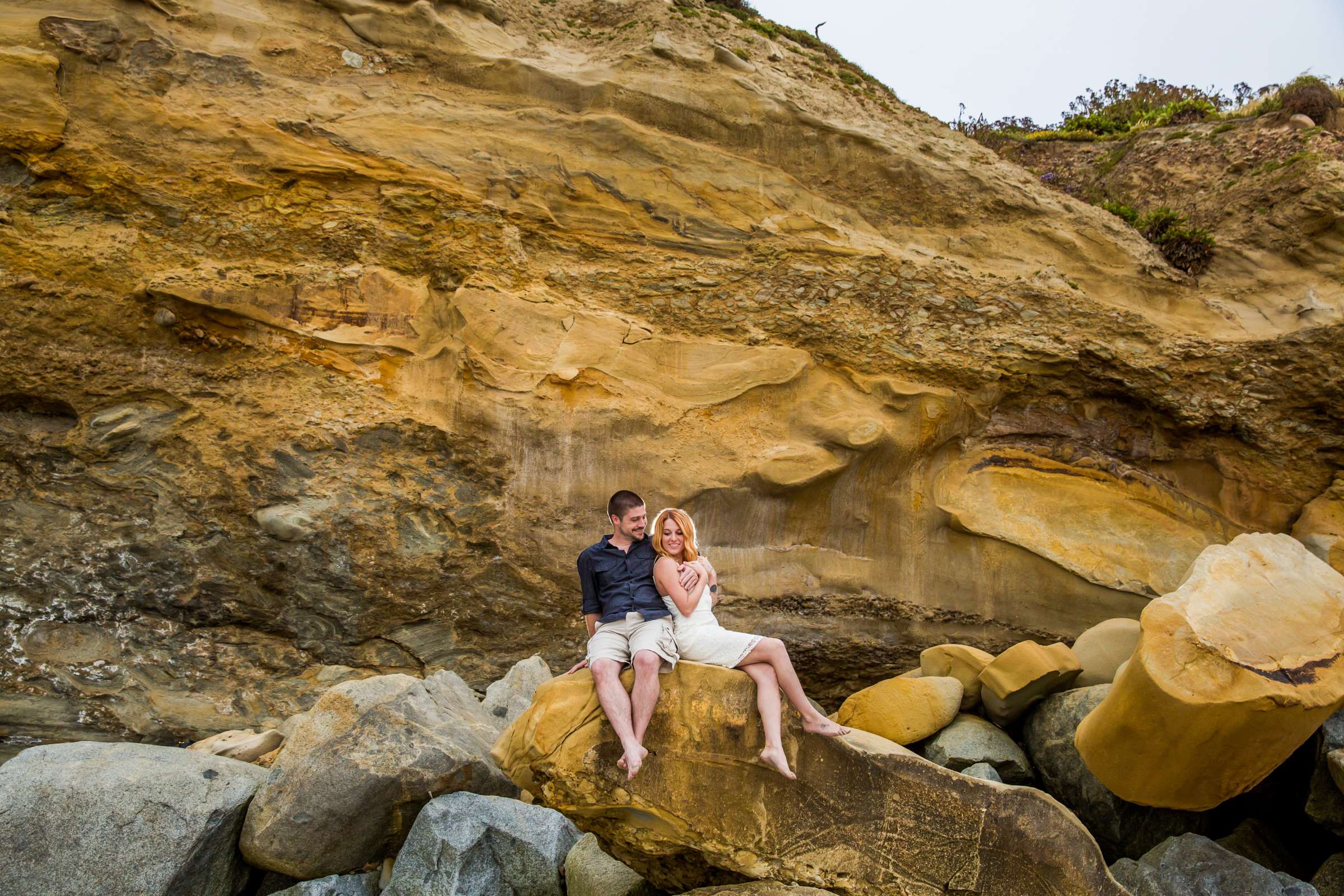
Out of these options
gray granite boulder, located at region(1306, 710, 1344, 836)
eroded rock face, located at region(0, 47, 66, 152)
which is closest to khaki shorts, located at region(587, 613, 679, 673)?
gray granite boulder, located at region(1306, 710, 1344, 836)

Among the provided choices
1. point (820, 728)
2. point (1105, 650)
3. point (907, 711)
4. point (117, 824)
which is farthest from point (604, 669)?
point (1105, 650)

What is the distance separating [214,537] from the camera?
5754 millimetres

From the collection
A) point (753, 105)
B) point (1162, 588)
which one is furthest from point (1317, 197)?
point (753, 105)

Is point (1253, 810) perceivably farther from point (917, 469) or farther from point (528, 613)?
point (528, 613)

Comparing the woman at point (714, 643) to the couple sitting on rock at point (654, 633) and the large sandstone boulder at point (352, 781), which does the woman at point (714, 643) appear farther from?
the large sandstone boulder at point (352, 781)

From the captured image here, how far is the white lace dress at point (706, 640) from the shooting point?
4.07 m

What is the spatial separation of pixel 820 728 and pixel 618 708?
83cm

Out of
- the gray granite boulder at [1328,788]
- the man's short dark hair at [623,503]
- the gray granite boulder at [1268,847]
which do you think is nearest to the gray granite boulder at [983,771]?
the gray granite boulder at [1268,847]

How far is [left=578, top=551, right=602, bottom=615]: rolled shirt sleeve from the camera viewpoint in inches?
171

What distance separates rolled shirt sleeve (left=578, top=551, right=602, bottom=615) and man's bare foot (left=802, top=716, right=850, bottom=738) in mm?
1031

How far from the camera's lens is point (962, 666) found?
6.21 meters

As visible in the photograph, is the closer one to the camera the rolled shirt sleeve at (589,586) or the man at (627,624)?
the man at (627,624)

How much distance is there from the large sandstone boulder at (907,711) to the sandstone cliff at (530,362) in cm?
72

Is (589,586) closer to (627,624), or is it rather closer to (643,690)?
(627,624)
